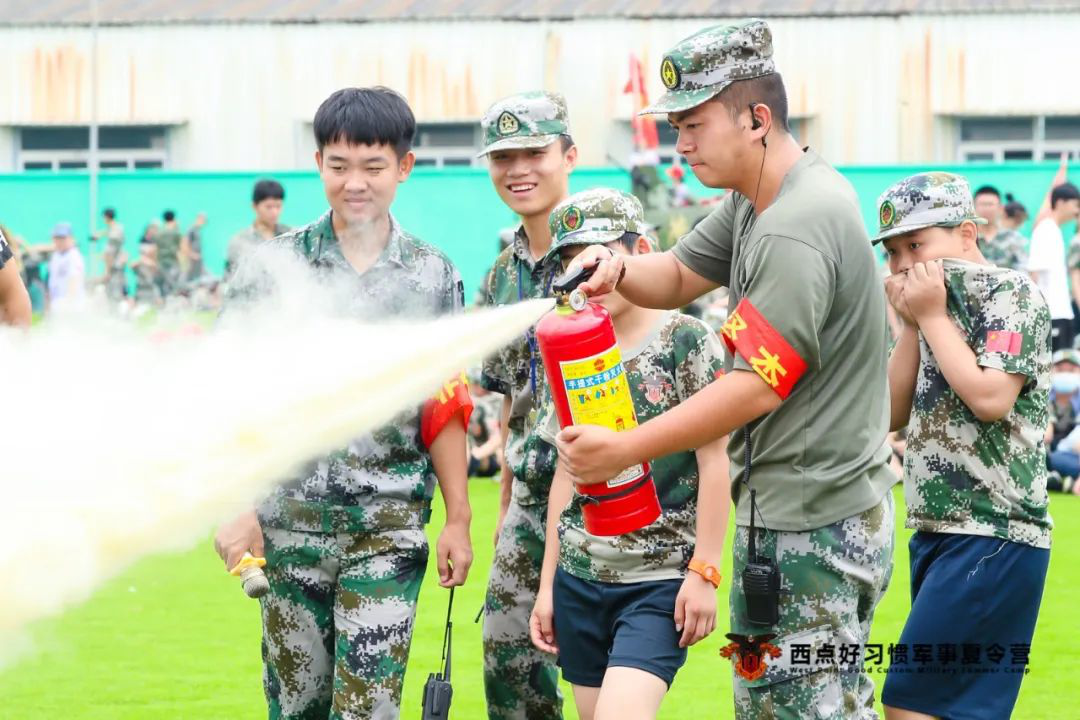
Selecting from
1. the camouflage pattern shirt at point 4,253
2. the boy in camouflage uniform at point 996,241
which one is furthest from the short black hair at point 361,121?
the boy in camouflage uniform at point 996,241

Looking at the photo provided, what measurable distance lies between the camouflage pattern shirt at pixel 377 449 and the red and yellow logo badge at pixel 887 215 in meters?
1.52

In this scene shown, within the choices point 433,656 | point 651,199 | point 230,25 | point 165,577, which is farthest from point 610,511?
point 230,25

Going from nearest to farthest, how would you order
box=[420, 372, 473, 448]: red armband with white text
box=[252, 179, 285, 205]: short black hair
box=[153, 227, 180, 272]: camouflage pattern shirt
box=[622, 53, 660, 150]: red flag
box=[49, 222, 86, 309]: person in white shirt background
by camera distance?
box=[420, 372, 473, 448]: red armband with white text < box=[252, 179, 285, 205]: short black hair < box=[49, 222, 86, 309]: person in white shirt background < box=[153, 227, 180, 272]: camouflage pattern shirt < box=[622, 53, 660, 150]: red flag

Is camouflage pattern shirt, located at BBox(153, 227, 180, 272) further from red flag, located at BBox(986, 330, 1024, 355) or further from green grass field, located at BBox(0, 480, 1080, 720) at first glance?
red flag, located at BBox(986, 330, 1024, 355)

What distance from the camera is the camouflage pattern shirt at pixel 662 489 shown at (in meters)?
5.10

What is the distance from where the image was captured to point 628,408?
14.6 ft

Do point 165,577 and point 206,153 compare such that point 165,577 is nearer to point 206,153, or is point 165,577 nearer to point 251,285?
point 251,285

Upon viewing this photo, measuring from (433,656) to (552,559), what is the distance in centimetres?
323

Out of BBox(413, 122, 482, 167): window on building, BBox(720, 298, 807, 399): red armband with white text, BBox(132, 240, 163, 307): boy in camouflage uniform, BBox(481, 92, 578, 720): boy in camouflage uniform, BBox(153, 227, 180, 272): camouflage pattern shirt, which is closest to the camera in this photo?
BBox(720, 298, 807, 399): red armband with white text

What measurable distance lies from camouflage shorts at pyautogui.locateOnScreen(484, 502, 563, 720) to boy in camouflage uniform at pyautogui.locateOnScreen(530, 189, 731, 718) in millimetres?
464

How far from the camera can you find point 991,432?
17.4ft

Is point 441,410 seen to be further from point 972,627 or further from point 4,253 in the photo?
point 972,627

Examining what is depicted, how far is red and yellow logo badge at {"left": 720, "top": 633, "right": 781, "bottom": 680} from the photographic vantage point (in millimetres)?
4352

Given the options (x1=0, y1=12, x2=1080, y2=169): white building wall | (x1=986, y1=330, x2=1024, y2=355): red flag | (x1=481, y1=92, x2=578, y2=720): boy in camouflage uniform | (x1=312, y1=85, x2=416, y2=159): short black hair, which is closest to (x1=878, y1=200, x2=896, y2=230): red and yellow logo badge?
(x1=986, y1=330, x2=1024, y2=355): red flag
